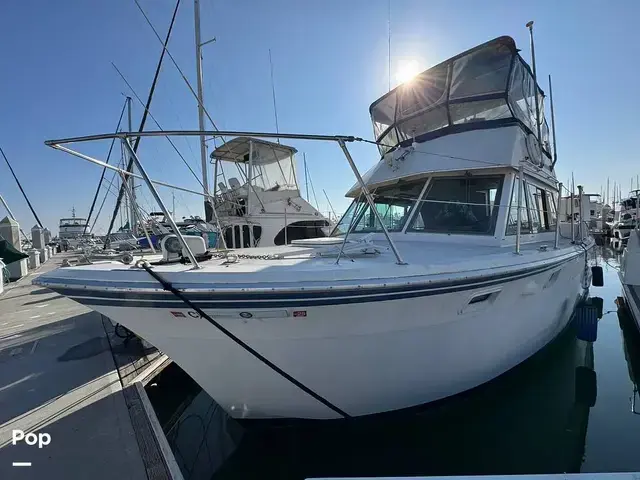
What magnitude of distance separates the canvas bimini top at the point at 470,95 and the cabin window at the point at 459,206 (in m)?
0.86

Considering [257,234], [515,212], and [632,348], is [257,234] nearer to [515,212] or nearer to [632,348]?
[515,212]

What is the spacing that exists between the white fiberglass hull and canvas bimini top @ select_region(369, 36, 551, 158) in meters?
2.40

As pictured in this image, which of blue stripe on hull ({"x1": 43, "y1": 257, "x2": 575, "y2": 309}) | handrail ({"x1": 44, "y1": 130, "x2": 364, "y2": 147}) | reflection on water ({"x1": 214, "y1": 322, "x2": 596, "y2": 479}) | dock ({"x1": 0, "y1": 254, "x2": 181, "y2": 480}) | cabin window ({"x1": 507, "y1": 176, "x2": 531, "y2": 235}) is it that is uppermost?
handrail ({"x1": 44, "y1": 130, "x2": 364, "y2": 147})

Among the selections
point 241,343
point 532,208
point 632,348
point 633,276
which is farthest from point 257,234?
point 633,276

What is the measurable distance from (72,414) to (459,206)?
15.4 ft

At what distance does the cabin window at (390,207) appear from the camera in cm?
476

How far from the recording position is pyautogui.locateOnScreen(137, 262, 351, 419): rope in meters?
2.50

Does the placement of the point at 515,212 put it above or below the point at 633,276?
above

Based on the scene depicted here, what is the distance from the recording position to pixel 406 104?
18.5 ft

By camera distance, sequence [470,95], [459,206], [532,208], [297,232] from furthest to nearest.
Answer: [297,232] < [532,208] < [470,95] < [459,206]

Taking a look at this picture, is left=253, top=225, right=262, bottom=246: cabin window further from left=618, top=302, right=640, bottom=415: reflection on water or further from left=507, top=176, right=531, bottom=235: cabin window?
left=618, top=302, right=640, bottom=415: reflection on water

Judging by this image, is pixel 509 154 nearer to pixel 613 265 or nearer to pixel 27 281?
pixel 27 281

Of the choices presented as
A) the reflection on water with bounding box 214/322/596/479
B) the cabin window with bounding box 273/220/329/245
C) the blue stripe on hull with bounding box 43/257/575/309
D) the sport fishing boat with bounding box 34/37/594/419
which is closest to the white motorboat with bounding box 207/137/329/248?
the cabin window with bounding box 273/220/329/245

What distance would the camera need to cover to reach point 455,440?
3648 millimetres
